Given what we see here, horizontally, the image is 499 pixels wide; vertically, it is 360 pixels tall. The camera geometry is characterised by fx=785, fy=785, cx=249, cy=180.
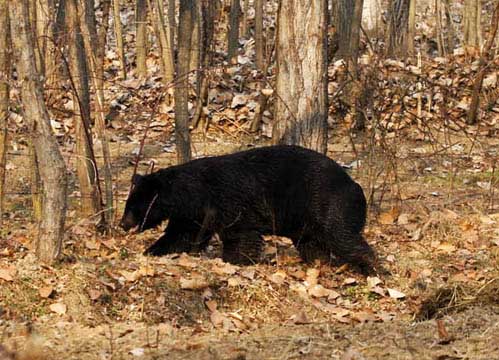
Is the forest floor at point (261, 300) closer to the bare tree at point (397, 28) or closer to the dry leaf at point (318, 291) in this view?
the dry leaf at point (318, 291)

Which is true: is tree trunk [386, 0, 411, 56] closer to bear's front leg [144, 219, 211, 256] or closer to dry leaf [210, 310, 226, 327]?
bear's front leg [144, 219, 211, 256]

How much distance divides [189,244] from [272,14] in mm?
20646

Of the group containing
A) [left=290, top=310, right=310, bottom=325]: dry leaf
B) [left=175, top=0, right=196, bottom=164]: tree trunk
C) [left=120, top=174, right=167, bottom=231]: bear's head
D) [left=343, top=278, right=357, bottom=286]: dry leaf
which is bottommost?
[left=343, top=278, right=357, bottom=286]: dry leaf

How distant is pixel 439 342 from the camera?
18.2 feet

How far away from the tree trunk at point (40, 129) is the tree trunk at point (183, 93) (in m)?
3.64

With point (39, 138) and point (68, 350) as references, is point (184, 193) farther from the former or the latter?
point (68, 350)

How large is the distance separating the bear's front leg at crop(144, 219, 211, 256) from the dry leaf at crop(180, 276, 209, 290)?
118 cm

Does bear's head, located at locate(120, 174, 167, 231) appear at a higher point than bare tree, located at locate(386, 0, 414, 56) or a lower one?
lower

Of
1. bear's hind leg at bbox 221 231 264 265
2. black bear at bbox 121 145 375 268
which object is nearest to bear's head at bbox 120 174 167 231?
black bear at bbox 121 145 375 268

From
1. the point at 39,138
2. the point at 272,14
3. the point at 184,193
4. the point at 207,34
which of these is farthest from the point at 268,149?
the point at 272,14

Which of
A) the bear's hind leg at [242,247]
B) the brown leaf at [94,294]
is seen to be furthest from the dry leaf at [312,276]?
the brown leaf at [94,294]

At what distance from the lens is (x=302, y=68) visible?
910cm

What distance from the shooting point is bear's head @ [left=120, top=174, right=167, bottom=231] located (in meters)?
8.05

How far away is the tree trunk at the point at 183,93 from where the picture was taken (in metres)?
10.4
